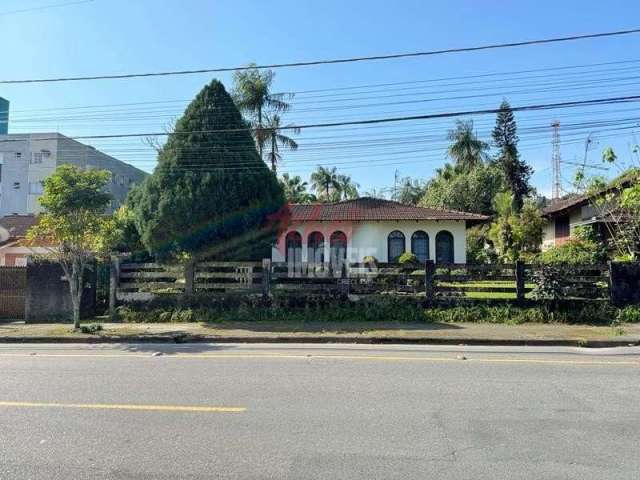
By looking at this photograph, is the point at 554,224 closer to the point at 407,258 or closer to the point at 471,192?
the point at 407,258

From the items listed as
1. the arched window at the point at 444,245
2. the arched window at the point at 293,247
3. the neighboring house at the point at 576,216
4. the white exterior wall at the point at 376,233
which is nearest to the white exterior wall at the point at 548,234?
the neighboring house at the point at 576,216

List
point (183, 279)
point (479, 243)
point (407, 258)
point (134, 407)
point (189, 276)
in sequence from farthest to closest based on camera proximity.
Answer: point (479, 243), point (407, 258), point (183, 279), point (189, 276), point (134, 407)

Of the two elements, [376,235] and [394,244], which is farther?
[394,244]

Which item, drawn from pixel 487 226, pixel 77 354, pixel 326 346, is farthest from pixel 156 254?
pixel 487 226

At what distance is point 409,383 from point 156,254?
1042 cm

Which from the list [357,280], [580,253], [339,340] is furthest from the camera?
[580,253]

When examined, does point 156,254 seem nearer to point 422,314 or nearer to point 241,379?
point 422,314

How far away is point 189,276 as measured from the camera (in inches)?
599

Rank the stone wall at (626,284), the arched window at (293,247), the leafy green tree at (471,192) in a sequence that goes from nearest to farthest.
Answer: the stone wall at (626,284), the arched window at (293,247), the leafy green tree at (471,192)

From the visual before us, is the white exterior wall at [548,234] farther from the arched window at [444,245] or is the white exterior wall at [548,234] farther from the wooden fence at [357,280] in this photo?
the wooden fence at [357,280]

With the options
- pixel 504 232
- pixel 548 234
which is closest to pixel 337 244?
pixel 504 232

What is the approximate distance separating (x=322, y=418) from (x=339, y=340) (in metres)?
5.79

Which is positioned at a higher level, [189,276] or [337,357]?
[189,276]

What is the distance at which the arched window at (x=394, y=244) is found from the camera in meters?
32.0
